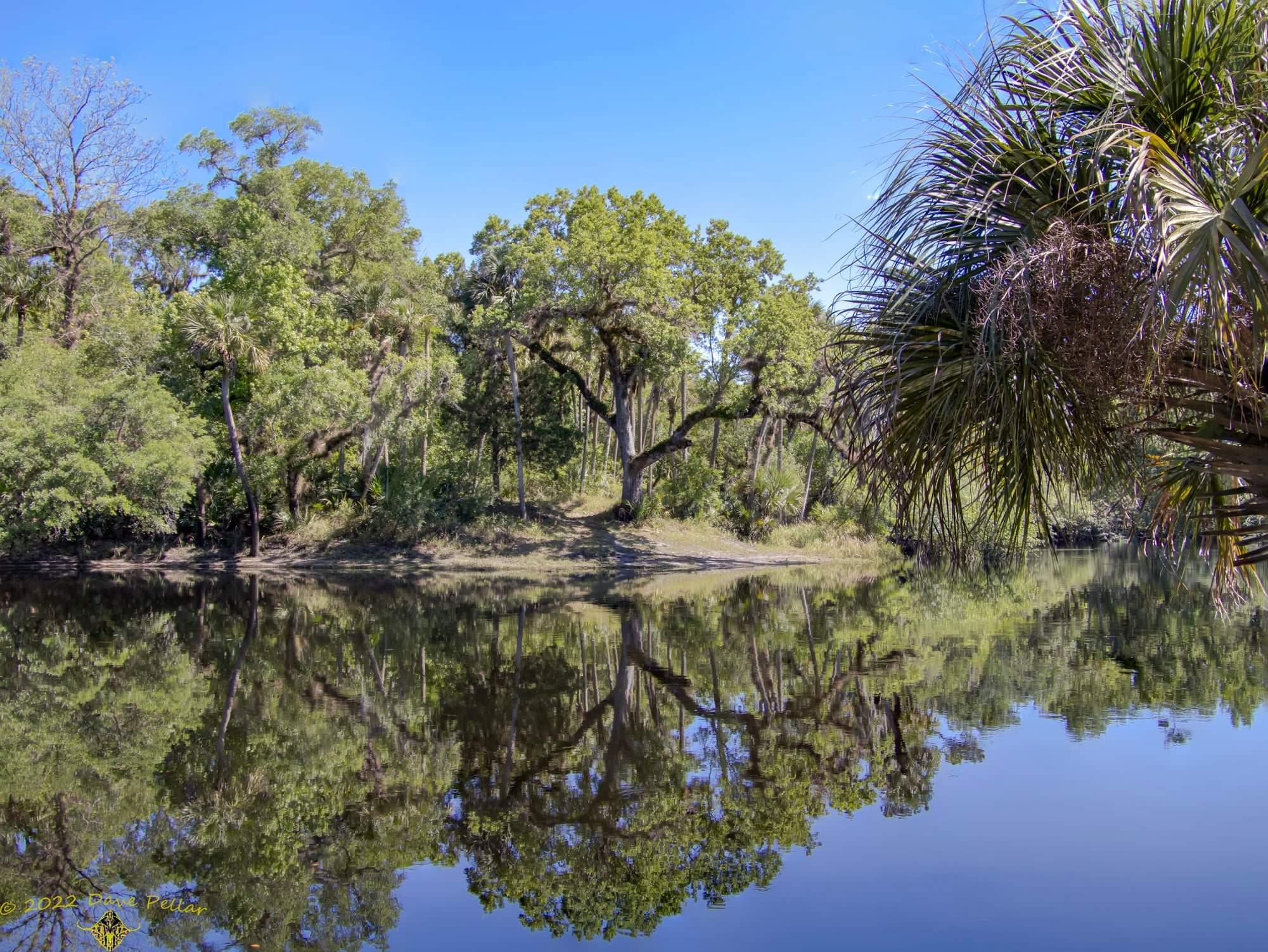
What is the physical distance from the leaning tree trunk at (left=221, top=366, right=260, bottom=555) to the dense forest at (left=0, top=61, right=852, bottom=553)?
0.43 feet

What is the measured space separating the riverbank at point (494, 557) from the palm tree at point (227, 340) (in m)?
2.24

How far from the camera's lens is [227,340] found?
27.4 m

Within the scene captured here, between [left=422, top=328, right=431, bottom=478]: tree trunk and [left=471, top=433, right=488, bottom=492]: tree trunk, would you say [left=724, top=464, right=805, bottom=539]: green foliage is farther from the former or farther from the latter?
[left=422, top=328, right=431, bottom=478]: tree trunk

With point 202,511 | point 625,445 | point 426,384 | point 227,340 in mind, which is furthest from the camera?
point 625,445

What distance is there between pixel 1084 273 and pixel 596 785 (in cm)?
499

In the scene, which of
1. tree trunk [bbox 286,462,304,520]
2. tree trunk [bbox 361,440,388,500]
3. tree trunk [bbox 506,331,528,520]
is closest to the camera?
tree trunk [bbox 286,462,304,520]

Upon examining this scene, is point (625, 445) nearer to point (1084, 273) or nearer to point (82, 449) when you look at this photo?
point (82, 449)

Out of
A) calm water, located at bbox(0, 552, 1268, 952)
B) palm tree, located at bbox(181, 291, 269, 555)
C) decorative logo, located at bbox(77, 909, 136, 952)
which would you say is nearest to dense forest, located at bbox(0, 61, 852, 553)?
palm tree, located at bbox(181, 291, 269, 555)

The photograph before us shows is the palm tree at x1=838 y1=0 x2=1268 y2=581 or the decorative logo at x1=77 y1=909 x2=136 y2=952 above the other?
the palm tree at x1=838 y1=0 x2=1268 y2=581

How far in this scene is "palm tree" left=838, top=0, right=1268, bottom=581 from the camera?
15.2ft

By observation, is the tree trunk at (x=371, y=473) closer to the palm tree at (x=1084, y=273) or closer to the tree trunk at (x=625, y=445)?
the tree trunk at (x=625, y=445)

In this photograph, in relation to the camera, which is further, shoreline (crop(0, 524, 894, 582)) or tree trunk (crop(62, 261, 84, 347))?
tree trunk (crop(62, 261, 84, 347))

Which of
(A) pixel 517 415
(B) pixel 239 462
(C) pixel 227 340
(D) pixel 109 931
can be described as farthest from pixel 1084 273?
(A) pixel 517 415

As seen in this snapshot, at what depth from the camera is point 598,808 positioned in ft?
21.6
